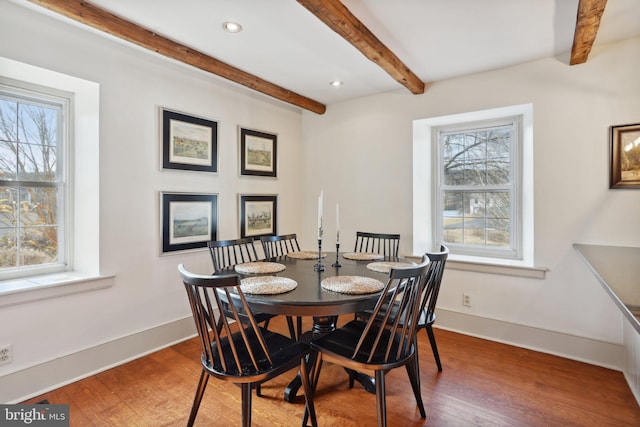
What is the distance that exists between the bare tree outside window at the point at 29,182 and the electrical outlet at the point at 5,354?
57cm

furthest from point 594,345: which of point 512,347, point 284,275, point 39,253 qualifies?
point 39,253

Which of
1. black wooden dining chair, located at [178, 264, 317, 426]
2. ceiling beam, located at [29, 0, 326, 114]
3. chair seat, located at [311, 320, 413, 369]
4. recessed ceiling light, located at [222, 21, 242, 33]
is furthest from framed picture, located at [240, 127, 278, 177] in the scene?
chair seat, located at [311, 320, 413, 369]

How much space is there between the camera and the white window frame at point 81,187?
85.7 inches

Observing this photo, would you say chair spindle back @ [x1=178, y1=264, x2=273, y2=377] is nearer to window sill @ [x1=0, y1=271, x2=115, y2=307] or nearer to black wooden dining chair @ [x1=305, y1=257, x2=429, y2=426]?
black wooden dining chair @ [x1=305, y1=257, x2=429, y2=426]

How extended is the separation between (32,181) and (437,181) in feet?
11.8

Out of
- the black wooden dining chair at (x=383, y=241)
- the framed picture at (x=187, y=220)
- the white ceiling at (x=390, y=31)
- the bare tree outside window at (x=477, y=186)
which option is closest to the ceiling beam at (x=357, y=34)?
the white ceiling at (x=390, y=31)

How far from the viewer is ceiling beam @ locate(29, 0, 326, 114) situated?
6.31ft

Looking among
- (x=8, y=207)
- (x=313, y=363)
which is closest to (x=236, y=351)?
(x=313, y=363)

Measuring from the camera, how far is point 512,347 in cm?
279

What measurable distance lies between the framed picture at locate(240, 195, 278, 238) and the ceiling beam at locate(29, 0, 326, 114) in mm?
1151

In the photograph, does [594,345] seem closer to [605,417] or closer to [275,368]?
[605,417]

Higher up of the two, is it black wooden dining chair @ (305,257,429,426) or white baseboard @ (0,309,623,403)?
black wooden dining chair @ (305,257,429,426)

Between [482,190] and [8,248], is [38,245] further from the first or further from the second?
[482,190]

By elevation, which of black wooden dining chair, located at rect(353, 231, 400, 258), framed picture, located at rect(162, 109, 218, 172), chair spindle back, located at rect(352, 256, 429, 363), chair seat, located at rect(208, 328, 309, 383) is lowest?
chair seat, located at rect(208, 328, 309, 383)
